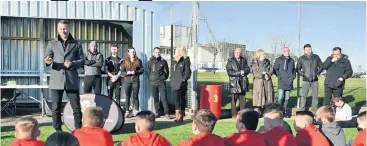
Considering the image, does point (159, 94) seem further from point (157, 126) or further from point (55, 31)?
point (55, 31)

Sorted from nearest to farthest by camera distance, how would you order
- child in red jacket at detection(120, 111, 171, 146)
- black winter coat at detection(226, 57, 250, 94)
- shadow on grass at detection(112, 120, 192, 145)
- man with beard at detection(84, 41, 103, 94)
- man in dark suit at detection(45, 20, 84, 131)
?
1. child in red jacket at detection(120, 111, 171, 146)
2. man in dark suit at detection(45, 20, 84, 131)
3. shadow on grass at detection(112, 120, 192, 145)
4. man with beard at detection(84, 41, 103, 94)
5. black winter coat at detection(226, 57, 250, 94)

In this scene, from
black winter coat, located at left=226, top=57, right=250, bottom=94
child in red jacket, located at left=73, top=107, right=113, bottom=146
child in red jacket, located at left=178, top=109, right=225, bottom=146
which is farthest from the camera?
black winter coat, located at left=226, top=57, right=250, bottom=94

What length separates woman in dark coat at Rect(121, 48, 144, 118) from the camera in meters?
10.3

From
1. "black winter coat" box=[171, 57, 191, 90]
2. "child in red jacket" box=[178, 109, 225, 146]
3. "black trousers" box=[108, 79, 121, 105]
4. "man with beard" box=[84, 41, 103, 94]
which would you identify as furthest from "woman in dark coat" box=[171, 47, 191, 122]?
"child in red jacket" box=[178, 109, 225, 146]

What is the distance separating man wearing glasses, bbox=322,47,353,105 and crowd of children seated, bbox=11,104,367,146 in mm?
5466

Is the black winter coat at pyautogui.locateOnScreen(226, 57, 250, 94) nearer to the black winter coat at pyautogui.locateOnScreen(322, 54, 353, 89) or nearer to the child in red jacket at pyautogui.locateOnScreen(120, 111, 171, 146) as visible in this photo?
the black winter coat at pyautogui.locateOnScreen(322, 54, 353, 89)

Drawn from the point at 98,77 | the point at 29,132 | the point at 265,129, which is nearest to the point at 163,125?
the point at 98,77

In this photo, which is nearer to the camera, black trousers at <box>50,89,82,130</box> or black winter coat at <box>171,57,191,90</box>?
black trousers at <box>50,89,82,130</box>

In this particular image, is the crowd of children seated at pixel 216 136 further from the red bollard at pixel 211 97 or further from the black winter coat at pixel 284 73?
the black winter coat at pixel 284 73

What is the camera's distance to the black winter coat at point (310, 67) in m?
11.0

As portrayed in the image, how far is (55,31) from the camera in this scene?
12.9m

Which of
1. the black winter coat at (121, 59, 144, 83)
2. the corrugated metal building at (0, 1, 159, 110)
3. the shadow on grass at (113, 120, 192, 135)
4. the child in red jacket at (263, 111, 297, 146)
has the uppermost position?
the corrugated metal building at (0, 1, 159, 110)

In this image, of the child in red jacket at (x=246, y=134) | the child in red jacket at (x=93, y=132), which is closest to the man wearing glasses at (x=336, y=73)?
the child in red jacket at (x=246, y=134)

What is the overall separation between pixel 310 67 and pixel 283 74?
26.6 inches
